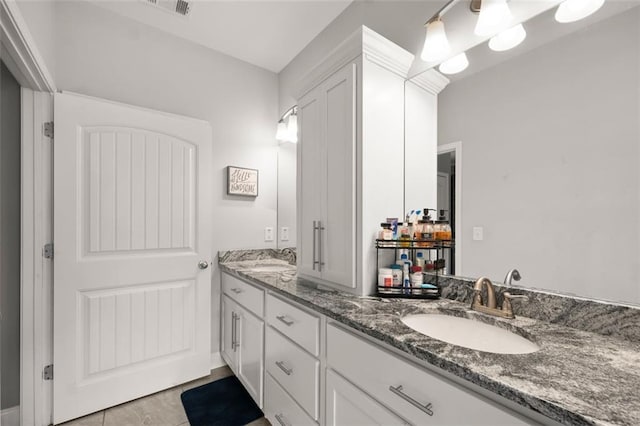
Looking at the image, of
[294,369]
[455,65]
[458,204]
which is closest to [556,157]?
[458,204]

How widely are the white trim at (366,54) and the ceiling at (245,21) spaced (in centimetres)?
78

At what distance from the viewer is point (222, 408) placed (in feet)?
5.81

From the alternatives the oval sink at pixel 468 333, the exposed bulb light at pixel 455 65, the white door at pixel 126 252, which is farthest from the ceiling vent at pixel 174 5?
the oval sink at pixel 468 333

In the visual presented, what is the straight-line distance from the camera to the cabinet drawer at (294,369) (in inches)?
46.5

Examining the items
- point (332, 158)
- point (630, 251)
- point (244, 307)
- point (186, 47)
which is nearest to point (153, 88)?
point (186, 47)

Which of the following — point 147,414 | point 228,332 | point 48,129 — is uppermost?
point 48,129

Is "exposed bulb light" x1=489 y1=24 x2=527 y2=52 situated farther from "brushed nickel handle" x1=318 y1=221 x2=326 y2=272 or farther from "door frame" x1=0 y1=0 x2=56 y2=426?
"door frame" x1=0 y1=0 x2=56 y2=426

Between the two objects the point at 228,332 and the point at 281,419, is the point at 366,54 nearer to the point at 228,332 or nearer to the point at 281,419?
the point at 281,419

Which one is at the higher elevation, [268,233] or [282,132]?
[282,132]

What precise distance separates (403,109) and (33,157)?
6.90 ft

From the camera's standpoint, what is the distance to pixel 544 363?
2.26 ft

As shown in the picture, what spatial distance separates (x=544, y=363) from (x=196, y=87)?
2650mm

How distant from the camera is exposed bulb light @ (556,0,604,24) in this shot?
911 mm

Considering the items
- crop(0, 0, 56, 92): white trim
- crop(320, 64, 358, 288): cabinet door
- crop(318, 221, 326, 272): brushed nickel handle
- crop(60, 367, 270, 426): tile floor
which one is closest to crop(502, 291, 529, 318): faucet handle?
crop(320, 64, 358, 288): cabinet door
